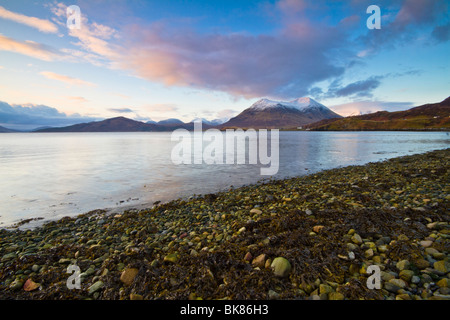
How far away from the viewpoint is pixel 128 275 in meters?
5.11

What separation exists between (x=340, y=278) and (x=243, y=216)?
16.2 ft

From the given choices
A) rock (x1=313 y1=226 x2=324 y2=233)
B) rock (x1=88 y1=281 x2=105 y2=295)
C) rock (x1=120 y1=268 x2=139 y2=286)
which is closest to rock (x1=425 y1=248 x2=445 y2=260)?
rock (x1=313 y1=226 x2=324 y2=233)

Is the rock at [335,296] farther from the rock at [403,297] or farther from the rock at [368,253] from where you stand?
the rock at [368,253]

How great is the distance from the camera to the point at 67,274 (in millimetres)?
5539

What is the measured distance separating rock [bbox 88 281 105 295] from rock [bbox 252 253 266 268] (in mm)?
3560

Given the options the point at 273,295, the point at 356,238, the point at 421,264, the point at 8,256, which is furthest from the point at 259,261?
the point at 8,256

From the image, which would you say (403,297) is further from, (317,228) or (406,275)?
(317,228)

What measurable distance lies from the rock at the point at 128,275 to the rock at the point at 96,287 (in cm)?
42

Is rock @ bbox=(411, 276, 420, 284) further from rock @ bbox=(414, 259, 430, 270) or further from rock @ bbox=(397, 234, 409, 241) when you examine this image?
rock @ bbox=(397, 234, 409, 241)

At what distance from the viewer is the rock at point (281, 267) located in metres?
4.73

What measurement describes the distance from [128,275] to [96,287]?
67 cm

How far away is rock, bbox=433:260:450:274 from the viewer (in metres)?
4.29
